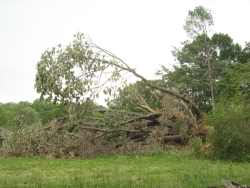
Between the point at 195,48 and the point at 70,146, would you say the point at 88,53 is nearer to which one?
the point at 70,146

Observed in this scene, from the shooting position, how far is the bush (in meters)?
9.62

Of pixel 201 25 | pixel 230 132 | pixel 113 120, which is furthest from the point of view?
pixel 201 25

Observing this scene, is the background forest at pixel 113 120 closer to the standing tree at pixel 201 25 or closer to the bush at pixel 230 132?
the bush at pixel 230 132

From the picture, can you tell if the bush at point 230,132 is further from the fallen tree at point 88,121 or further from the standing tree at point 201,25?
the standing tree at point 201,25

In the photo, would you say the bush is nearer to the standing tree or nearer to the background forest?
the background forest

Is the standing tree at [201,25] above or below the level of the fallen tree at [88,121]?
above

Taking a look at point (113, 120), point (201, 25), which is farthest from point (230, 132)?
point (201, 25)

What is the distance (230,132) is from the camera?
997 centimetres

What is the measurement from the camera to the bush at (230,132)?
9.62m

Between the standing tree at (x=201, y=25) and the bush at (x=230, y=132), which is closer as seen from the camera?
the bush at (x=230, y=132)

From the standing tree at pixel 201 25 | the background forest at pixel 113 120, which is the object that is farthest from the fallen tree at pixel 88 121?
the standing tree at pixel 201 25

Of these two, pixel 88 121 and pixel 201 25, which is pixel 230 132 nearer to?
pixel 88 121

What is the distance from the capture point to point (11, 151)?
46.3 ft

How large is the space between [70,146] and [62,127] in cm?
161
